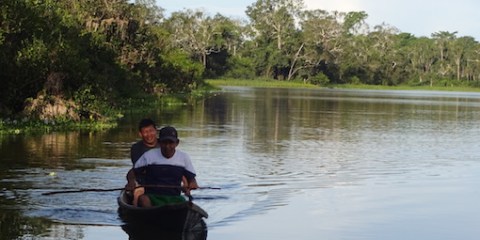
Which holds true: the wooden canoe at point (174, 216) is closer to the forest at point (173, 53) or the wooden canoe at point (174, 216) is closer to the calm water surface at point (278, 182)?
the calm water surface at point (278, 182)

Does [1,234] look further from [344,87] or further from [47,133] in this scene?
[344,87]

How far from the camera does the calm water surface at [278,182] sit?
11.7 m

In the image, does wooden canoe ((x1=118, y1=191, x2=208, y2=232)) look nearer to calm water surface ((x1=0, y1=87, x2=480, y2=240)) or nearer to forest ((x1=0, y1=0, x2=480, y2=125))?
calm water surface ((x1=0, y1=87, x2=480, y2=240))

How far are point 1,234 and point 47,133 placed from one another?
14109 millimetres

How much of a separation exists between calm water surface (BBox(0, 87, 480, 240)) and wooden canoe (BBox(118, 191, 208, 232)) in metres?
0.43

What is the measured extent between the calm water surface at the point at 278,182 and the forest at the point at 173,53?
2648 millimetres

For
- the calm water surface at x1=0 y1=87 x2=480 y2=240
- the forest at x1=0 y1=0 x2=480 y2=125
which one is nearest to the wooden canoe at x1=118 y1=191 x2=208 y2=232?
the calm water surface at x1=0 y1=87 x2=480 y2=240

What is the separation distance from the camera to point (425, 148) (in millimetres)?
24281

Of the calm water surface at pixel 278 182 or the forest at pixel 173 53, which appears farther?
the forest at pixel 173 53

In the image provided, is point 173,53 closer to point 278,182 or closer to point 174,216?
point 278,182

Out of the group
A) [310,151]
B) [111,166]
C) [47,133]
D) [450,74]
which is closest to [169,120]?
[47,133]

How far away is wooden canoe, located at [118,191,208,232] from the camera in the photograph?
10000 millimetres

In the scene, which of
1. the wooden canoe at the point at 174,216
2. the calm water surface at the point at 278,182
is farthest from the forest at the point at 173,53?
the wooden canoe at the point at 174,216

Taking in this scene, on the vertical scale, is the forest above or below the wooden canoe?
above
